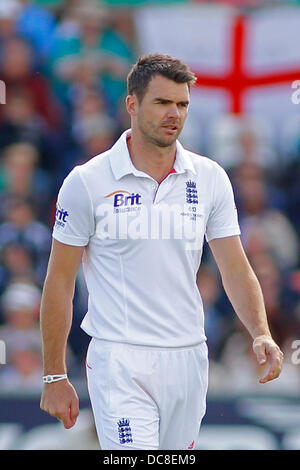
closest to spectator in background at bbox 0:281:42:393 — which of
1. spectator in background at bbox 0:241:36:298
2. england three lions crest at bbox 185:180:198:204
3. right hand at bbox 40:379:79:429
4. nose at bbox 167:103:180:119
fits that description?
spectator in background at bbox 0:241:36:298

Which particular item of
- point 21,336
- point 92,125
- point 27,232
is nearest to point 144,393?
point 21,336

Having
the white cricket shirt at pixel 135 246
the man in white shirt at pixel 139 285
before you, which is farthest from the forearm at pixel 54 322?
the white cricket shirt at pixel 135 246

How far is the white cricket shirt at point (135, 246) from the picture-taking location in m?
4.43

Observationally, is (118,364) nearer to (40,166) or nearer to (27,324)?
(27,324)

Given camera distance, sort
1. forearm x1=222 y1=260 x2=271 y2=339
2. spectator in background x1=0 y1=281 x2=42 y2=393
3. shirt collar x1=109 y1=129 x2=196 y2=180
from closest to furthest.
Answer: shirt collar x1=109 y1=129 x2=196 y2=180 → forearm x1=222 y1=260 x2=271 y2=339 → spectator in background x1=0 y1=281 x2=42 y2=393

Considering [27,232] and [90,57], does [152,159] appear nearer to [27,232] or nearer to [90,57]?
[27,232]

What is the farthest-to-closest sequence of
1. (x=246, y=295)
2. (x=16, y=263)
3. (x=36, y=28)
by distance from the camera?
(x=36, y=28) < (x=16, y=263) < (x=246, y=295)

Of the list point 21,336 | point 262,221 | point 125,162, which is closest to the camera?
point 125,162

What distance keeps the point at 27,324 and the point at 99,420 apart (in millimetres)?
3373

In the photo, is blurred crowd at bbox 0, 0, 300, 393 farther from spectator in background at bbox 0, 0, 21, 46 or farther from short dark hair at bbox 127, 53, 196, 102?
short dark hair at bbox 127, 53, 196, 102

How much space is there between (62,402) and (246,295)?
0.97m

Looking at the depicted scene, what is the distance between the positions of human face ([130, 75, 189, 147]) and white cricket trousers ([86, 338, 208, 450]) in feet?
3.06

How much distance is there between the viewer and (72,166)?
29.0 ft

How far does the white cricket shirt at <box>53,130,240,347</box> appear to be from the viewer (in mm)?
4426
